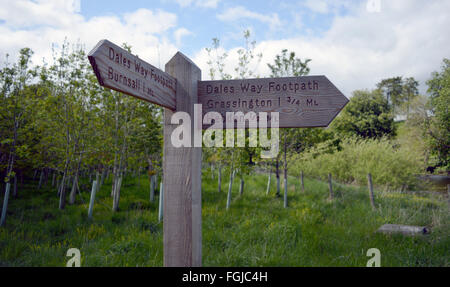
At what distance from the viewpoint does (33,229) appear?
5.75 m

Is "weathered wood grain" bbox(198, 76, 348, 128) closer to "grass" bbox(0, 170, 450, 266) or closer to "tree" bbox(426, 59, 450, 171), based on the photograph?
"grass" bbox(0, 170, 450, 266)

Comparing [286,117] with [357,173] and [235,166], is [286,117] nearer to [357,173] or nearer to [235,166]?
[235,166]

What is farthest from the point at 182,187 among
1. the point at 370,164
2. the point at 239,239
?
the point at 370,164

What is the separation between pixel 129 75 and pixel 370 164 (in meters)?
15.7

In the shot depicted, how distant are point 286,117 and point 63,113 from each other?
8395 mm

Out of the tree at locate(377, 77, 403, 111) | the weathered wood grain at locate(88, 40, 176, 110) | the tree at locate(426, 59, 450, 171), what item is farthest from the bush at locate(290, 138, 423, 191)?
the tree at locate(377, 77, 403, 111)

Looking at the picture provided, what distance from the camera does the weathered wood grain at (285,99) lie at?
1.67 m

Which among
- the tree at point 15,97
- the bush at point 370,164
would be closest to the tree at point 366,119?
the bush at point 370,164

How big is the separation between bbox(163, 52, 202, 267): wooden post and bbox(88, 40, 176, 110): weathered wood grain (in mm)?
98

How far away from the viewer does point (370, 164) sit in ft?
45.9
